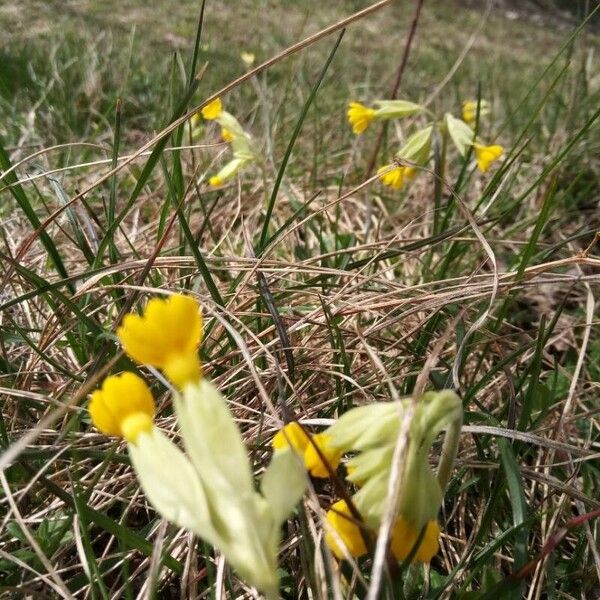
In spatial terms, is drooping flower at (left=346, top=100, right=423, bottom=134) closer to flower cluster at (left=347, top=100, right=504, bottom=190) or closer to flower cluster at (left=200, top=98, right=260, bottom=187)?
flower cluster at (left=347, top=100, right=504, bottom=190)

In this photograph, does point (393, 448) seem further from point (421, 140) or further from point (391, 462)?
point (421, 140)

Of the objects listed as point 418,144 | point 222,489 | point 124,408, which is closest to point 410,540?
point 222,489

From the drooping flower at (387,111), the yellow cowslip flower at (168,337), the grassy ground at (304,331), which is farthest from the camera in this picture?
the drooping flower at (387,111)

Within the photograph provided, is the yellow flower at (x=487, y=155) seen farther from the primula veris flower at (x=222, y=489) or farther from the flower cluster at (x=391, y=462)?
the primula veris flower at (x=222, y=489)

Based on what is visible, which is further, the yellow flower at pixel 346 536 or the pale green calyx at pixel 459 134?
the pale green calyx at pixel 459 134

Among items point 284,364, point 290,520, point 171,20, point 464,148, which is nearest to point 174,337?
point 290,520

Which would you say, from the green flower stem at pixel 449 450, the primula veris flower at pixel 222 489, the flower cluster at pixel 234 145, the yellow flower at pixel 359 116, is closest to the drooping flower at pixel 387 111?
the yellow flower at pixel 359 116

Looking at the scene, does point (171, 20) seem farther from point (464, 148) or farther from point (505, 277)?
point (505, 277)
